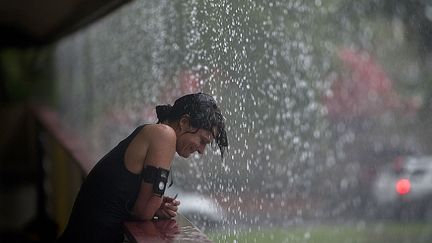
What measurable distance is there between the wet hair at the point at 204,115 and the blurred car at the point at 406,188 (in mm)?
768

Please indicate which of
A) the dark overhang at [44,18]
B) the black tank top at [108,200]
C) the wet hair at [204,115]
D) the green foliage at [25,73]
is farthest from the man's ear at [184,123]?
the green foliage at [25,73]

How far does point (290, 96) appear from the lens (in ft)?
5.83

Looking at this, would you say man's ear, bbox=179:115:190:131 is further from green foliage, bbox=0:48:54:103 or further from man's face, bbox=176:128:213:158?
green foliage, bbox=0:48:54:103

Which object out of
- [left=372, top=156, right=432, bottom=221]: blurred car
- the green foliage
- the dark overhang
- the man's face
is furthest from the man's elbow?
the green foliage

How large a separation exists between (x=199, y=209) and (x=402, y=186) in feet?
4.13

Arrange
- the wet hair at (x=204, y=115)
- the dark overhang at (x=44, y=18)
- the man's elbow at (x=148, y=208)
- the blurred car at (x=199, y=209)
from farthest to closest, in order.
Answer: the dark overhang at (x=44, y=18), the blurred car at (x=199, y=209), the man's elbow at (x=148, y=208), the wet hair at (x=204, y=115)

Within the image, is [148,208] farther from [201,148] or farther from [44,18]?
[44,18]

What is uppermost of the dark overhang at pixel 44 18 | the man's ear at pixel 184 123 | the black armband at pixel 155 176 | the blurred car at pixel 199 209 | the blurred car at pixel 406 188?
the dark overhang at pixel 44 18

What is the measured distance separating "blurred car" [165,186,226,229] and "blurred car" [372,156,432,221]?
0.91m

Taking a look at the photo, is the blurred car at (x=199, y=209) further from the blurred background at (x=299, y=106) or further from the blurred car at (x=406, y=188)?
the blurred car at (x=406, y=188)

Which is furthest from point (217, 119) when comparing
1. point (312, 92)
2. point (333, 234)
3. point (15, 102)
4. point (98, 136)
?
point (15, 102)

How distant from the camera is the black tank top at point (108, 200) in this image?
2117mm

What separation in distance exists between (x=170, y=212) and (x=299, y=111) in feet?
2.06

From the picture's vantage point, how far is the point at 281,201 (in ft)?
5.98
